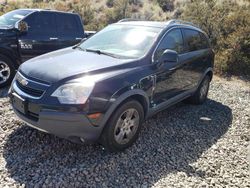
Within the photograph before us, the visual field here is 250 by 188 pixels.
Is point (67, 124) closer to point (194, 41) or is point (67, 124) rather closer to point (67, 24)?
point (194, 41)

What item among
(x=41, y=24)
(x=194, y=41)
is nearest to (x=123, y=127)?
(x=194, y=41)

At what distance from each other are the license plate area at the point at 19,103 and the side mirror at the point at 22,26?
321 cm

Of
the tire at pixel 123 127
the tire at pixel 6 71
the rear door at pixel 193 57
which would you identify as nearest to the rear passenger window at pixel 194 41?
the rear door at pixel 193 57

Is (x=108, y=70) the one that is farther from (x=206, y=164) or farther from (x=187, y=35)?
(x=187, y=35)

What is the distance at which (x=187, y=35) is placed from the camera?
574cm

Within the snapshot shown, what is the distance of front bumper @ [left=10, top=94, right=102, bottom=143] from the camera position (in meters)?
3.52

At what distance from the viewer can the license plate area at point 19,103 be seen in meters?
3.75

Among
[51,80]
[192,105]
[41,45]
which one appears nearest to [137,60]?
[51,80]

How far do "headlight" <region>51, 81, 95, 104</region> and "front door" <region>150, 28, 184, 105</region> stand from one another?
4.42 ft

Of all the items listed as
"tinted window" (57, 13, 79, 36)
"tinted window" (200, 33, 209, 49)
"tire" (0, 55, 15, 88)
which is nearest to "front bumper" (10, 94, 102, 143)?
"tire" (0, 55, 15, 88)

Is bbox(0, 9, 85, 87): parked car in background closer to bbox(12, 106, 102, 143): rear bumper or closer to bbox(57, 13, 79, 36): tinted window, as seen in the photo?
bbox(57, 13, 79, 36): tinted window

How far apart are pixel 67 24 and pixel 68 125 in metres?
4.92

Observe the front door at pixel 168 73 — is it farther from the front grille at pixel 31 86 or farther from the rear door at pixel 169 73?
the front grille at pixel 31 86

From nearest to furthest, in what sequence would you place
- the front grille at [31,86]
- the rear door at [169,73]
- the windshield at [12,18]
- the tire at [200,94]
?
the front grille at [31,86]
the rear door at [169,73]
the tire at [200,94]
the windshield at [12,18]
